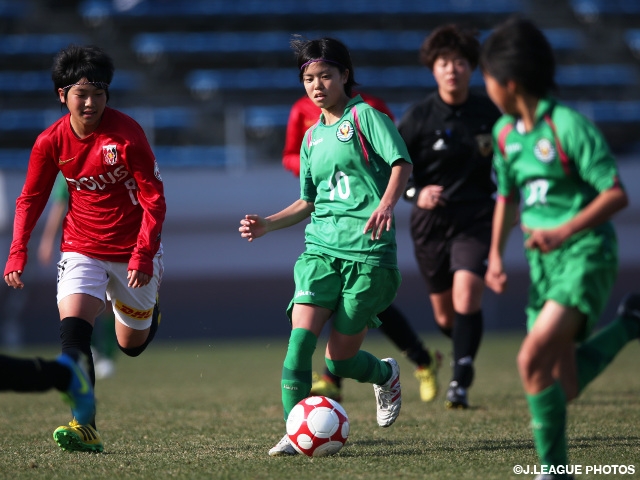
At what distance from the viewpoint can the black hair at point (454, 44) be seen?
581 centimetres

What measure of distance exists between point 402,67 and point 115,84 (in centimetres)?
645

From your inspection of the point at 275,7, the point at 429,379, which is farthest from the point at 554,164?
the point at 275,7

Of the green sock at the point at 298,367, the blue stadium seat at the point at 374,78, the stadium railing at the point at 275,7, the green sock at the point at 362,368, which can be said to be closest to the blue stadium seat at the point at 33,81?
the blue stadium seat at the point at 374,78

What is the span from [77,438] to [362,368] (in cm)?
141

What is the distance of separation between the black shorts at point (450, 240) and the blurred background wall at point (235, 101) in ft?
30.9

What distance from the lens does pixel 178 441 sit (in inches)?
187

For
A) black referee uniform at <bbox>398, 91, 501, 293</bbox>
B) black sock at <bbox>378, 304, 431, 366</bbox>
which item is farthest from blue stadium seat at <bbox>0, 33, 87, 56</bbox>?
black sock at <bbox>378, 304, 431, 366</bbox>

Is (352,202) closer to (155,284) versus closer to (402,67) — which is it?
(155,284)

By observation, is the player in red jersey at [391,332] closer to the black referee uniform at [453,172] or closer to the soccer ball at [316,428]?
the black referee uniform at [453,172]

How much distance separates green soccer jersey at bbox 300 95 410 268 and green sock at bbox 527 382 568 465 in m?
1.28

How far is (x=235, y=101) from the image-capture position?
15.5 metres

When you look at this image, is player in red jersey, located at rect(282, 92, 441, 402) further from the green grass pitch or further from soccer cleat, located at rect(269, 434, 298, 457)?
soccer cleat, located at rect(269, 434, 298, 457)

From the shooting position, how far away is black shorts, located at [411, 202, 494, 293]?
5867mm

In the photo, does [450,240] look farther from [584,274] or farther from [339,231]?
[584,274]
